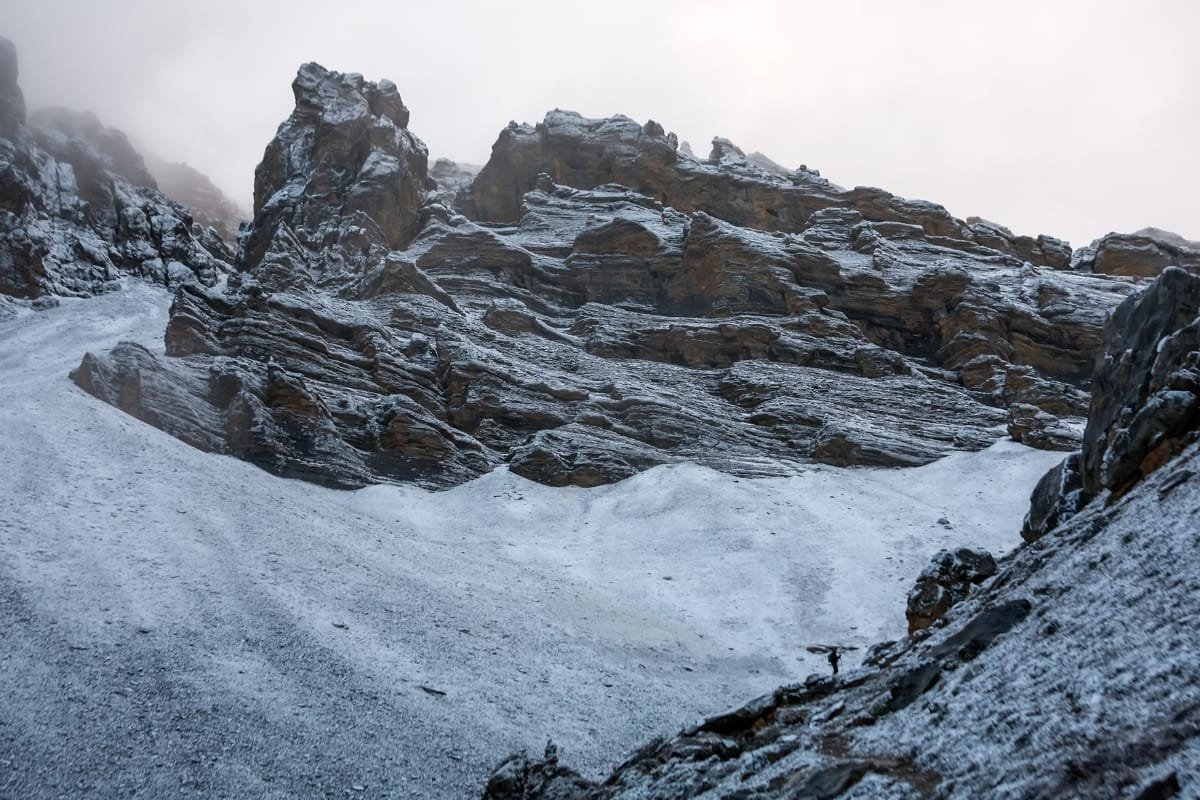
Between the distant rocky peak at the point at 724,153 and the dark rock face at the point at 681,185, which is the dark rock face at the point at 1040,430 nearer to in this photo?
the dark rock face at the point at 681,185

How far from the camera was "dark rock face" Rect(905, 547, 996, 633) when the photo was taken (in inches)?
914

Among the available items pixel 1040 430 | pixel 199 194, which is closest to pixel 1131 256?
pixel 1040 430

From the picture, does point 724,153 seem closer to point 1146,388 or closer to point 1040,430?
point 1040,430

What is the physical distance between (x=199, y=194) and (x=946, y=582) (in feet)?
542

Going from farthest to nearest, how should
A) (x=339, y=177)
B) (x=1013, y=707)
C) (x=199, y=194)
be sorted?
(x=199, y=194), (x=339, y=177), (x=1013, y=707)

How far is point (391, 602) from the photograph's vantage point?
25.4 meters

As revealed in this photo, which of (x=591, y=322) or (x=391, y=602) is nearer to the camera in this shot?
(x=391, y=602)

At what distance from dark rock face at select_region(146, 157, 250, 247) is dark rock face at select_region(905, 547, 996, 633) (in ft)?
480

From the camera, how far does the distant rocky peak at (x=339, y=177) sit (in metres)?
74.5

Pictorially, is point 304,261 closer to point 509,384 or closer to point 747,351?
point 509,384

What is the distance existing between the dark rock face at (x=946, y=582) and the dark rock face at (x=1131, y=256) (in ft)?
196

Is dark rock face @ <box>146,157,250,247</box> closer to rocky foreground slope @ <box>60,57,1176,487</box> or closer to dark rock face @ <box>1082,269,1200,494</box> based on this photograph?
rocky foreground slope @ <box>60,57,1176,487</box>

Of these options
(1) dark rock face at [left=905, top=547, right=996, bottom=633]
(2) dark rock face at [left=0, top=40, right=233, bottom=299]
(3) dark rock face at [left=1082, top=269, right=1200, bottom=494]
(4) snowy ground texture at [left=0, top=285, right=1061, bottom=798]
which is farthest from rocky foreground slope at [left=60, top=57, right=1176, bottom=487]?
(3) dark rock face at [left=1082, top=269, right=1200, bottom=494]

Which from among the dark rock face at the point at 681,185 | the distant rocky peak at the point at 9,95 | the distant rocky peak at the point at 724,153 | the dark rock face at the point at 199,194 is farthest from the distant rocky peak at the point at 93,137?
the distant rocky peak at the point at 724,153
